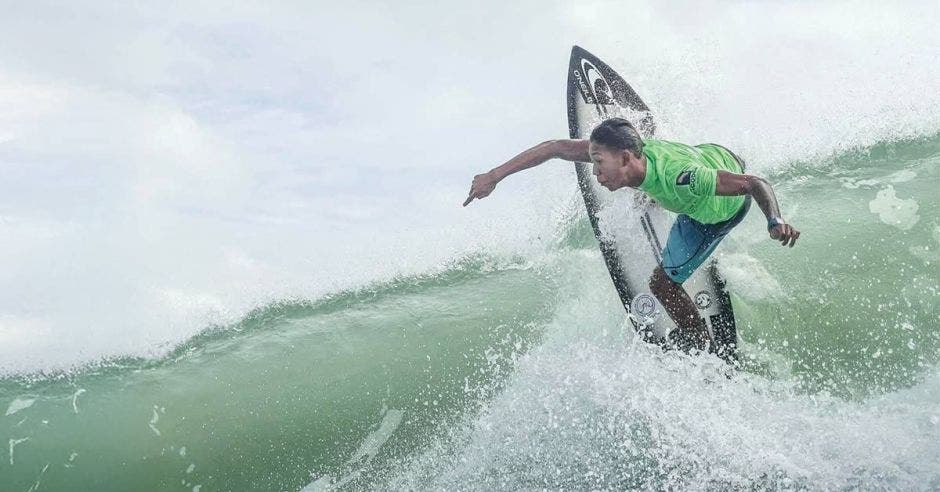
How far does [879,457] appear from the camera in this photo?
4.55 meters

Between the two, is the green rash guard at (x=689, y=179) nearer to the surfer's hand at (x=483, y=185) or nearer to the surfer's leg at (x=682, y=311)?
the surfer's leg at (x=682, y=311)

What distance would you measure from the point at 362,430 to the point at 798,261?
3981mm

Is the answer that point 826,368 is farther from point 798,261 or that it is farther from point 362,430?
point 362,430

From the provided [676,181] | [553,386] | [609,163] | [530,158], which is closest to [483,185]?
[530,158]

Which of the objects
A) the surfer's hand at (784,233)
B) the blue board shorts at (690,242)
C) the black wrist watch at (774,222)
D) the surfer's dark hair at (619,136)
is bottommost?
the blue board shorts at (690,242)

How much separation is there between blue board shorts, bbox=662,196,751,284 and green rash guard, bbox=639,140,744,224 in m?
0.08

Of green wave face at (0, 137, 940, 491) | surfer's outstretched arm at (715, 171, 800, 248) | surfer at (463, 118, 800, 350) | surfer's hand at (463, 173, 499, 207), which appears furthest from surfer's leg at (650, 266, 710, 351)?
surfer's hand at (463, 173, 499, 207)

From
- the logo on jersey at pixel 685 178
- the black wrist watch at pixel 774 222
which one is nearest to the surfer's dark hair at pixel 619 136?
the logo on jersey at pixel 685 178

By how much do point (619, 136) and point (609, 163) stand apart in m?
0.17

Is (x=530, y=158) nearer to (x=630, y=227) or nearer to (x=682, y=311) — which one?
(x=630, y=227)

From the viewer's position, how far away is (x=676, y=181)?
4.45 meters

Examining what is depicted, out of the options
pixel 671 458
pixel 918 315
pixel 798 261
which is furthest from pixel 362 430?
Answer: pixel 918 315

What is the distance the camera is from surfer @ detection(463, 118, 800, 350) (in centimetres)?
430

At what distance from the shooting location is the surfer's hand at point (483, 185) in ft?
15.7
